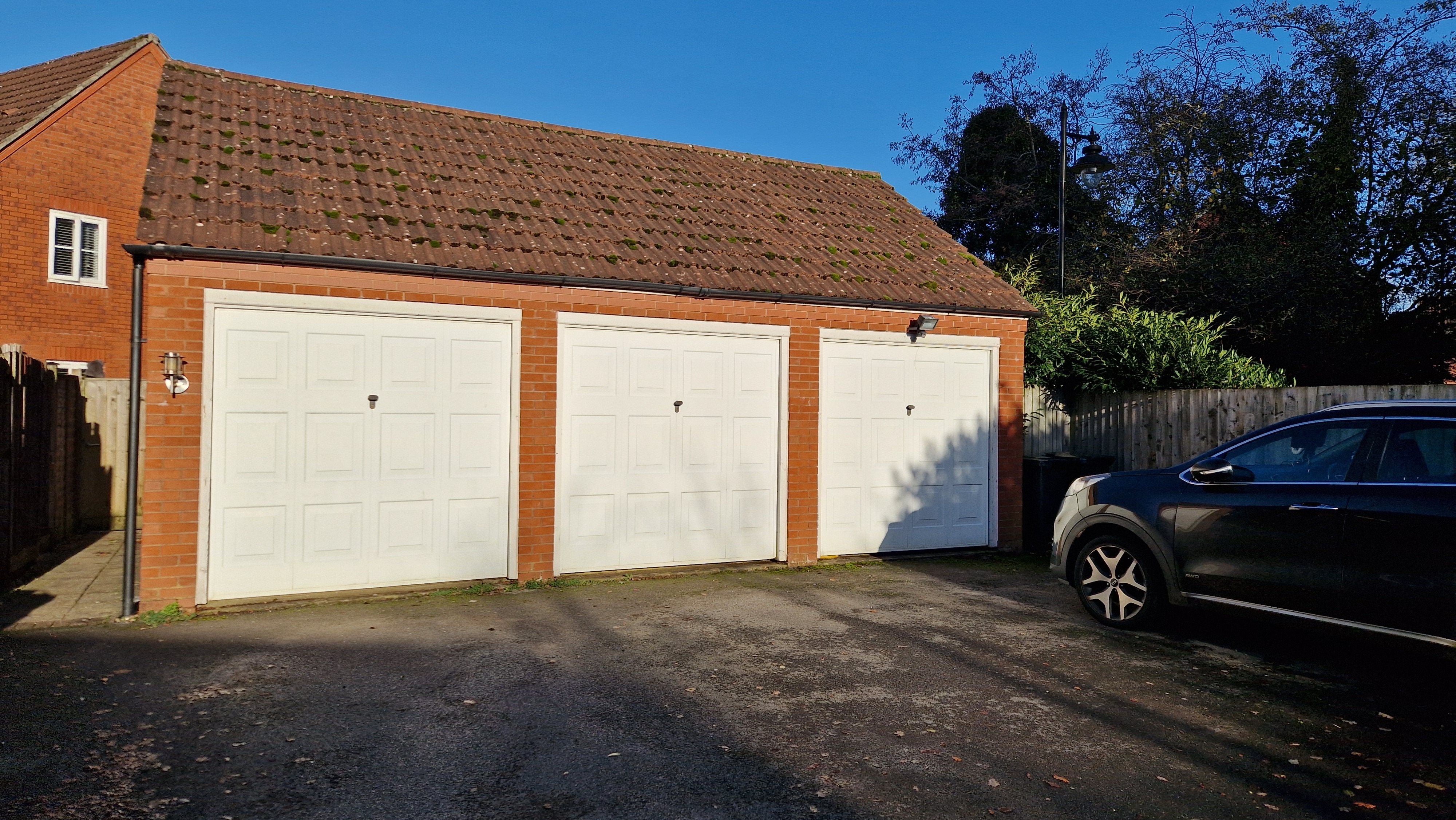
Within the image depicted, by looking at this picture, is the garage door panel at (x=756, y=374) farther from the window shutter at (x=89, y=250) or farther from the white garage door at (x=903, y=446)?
the window shutter at (x=89, y=250)

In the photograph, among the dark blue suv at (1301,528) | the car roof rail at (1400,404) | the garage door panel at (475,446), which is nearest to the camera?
the dark blue suv at (1301,528)

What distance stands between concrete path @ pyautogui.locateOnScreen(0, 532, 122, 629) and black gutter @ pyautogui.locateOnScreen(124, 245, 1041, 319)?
278 cm

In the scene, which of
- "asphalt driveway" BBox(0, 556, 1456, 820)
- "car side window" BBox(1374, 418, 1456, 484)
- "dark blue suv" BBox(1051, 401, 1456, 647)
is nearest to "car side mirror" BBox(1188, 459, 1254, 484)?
"dark blue suv" BBox(1051, 401, 1456, 647)

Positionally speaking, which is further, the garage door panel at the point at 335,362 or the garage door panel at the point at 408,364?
the garage door panel at the point at 408,364

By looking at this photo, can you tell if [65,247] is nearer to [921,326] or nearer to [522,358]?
[522,358]

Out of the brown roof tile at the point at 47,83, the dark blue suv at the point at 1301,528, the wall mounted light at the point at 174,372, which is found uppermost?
the brown roof tile at the point at 47,83

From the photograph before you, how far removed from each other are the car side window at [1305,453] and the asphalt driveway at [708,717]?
1.04 m

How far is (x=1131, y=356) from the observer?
11344mm

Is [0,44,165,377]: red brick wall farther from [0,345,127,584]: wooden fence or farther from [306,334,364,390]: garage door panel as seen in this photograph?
[306,334,364,390]: garage door panel

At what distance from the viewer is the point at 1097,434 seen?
38.6ft

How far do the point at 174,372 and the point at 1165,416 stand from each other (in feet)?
33.5

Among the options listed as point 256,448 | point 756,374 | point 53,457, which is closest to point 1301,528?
point 756,374

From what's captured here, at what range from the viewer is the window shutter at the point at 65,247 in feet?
53.7

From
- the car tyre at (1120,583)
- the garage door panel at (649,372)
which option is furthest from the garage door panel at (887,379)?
the car tyre at (1120,583)
